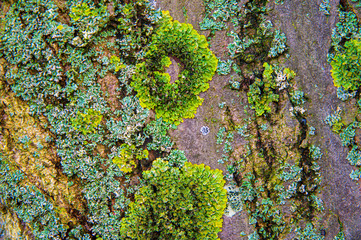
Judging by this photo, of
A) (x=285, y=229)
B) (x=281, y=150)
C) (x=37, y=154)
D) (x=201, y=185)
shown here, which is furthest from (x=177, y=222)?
(x=37, y=154)

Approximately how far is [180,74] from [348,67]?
1541 mm

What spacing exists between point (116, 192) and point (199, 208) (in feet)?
2.65

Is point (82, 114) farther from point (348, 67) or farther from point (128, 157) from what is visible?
point (348, 67)

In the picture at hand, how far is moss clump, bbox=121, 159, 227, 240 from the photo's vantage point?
1.97m

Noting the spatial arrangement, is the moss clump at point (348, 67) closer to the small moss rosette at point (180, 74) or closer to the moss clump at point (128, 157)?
the small moss rosette at point (180, 74)

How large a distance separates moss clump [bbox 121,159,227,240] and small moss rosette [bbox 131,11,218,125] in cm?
52

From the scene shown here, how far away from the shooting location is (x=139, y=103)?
6.61 ft

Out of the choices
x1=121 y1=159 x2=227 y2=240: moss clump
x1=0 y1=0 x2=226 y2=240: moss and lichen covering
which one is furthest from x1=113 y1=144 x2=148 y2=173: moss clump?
x1=121 y1=159 x2=227 y2=240: moss clump

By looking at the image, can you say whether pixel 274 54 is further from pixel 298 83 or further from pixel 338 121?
pixel 338 121

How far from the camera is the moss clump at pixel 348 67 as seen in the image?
76.4 inches

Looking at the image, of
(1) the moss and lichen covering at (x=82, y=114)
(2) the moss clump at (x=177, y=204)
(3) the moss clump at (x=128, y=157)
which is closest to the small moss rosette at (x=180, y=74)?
(1) the moss and lichen covering at (x=82, y=114)

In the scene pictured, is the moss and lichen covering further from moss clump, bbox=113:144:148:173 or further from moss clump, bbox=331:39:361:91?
moss clump, bbox=331:39:361:91

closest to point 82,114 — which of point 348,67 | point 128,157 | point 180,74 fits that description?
point 128,157

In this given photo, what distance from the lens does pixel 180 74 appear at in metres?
2.00
